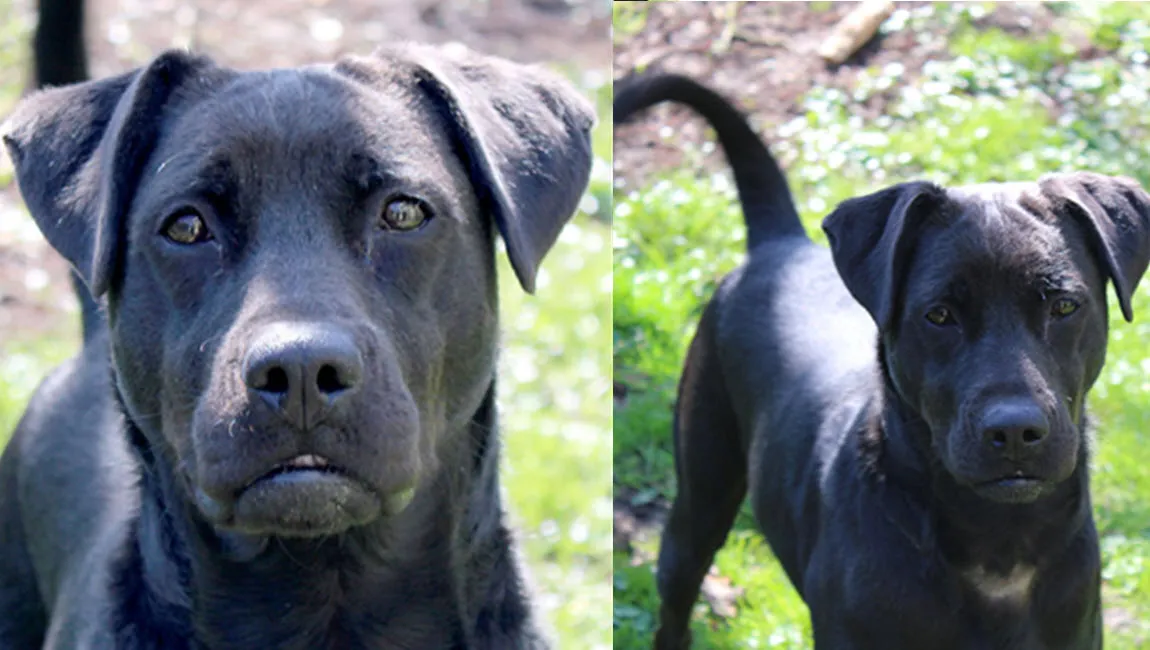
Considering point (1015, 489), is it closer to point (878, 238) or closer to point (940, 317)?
point (940, 317)

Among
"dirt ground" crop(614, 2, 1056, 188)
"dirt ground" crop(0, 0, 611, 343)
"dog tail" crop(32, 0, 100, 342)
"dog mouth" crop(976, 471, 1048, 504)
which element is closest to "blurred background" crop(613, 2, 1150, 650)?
"dirt ground" crop(614, 2, 1056, 188)

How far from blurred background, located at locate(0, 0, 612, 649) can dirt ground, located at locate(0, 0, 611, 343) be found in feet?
0.03

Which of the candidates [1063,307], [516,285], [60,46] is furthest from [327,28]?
[1063,307]

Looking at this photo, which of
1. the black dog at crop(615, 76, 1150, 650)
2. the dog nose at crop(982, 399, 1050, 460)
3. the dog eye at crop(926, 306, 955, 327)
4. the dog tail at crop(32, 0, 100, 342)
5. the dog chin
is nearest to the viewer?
the dog chin

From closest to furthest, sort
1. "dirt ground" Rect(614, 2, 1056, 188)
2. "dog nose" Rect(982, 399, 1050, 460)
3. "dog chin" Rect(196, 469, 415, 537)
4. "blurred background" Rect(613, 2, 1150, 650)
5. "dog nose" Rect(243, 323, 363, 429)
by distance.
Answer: "dog nose" Rect(243, 323, 363, 429) < "dog chin" Rect(196, 469, 415, 537) < "dog nose" Rect(982, 399, 1050, 460) < "blurred background" Rect(613, 2, 1150, 650) < "dirt ground" Rect(614, 2, 1056, 188)

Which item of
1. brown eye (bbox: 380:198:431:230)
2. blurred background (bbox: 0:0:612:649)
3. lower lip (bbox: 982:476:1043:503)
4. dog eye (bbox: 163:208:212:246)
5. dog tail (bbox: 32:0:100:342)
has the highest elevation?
dog eye (bbox: 163:208:212:246)

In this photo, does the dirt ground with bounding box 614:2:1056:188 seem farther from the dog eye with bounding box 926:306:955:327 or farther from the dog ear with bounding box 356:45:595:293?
the dog ear with bounding box 356:45:595:293

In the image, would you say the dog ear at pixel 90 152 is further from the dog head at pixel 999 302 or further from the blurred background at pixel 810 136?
the blurred background at pixel 810 136

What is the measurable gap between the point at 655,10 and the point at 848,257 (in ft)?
5.56

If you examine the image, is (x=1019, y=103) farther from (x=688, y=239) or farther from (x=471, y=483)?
(x=471, y=483)

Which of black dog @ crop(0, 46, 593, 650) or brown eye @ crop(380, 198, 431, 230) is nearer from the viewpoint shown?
black dog @ crop(0, 46, 593, 650)

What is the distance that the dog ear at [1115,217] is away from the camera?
12.2 ft

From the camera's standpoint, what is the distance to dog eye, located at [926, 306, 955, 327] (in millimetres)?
3703

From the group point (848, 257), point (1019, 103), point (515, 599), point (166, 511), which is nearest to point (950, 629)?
point (848, 257)
